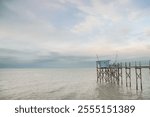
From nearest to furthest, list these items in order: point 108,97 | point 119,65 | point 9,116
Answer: point 9,116
point 108,97
point 119,65

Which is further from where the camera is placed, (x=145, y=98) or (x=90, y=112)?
(x=145, y=98)

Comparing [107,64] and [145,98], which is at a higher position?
[107,64]

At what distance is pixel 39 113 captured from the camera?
46.0 ft

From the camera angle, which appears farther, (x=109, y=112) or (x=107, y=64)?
(x=107, y=64)

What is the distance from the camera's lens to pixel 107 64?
42.2m

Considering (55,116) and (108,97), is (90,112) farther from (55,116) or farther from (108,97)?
(108,97)

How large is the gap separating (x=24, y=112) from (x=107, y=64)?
29.4 meters

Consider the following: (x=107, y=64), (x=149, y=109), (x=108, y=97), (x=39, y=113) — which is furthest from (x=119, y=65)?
(x=39, y=113)

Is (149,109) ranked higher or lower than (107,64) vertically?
lower

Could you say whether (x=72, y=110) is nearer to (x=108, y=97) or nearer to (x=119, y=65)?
(x=108, y=97)

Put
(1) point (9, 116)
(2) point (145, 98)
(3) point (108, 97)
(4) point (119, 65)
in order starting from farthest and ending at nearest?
(4) point (119, 65) < (3) point (108, 97) < (2) point (145, 98) < (1) point (9, 116)

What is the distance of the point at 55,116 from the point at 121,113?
13.7ft

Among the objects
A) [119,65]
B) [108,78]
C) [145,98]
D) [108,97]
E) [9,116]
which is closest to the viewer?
[9,116]

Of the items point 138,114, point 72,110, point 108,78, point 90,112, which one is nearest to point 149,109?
point 138,114
